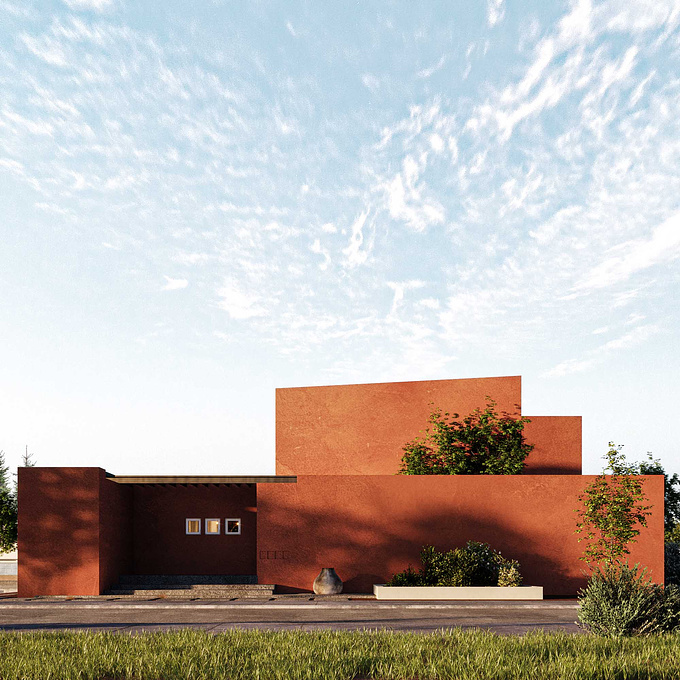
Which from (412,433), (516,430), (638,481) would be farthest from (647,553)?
(412,433)

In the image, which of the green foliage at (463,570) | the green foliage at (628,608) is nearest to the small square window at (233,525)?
the green foliage at (463,570)

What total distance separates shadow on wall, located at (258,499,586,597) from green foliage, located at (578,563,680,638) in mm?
9428

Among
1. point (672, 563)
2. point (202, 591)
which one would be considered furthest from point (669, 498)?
point (202, 591)

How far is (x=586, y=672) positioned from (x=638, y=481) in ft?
48.0

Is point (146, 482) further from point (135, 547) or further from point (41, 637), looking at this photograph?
point (41, 637)

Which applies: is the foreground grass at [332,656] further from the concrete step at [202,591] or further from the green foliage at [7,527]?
the green foliage at [7,527]

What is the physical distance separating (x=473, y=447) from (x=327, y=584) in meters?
8.88

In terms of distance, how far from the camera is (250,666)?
9.24 meters

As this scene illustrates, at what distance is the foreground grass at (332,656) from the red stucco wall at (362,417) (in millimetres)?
16645

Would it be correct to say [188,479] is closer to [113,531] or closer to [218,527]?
[218,527]

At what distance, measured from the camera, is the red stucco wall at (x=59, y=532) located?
21734 mm

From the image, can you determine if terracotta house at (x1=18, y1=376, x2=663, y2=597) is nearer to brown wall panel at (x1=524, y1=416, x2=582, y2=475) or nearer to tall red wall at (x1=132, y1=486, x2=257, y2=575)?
tall red wall at (x1=132, y1=486, x2=257, y2=575)

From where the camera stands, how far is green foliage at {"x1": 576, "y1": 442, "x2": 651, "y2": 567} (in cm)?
2131

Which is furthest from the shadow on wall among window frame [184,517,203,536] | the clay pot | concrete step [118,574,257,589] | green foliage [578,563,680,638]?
green foliage [578,563,680,638]
